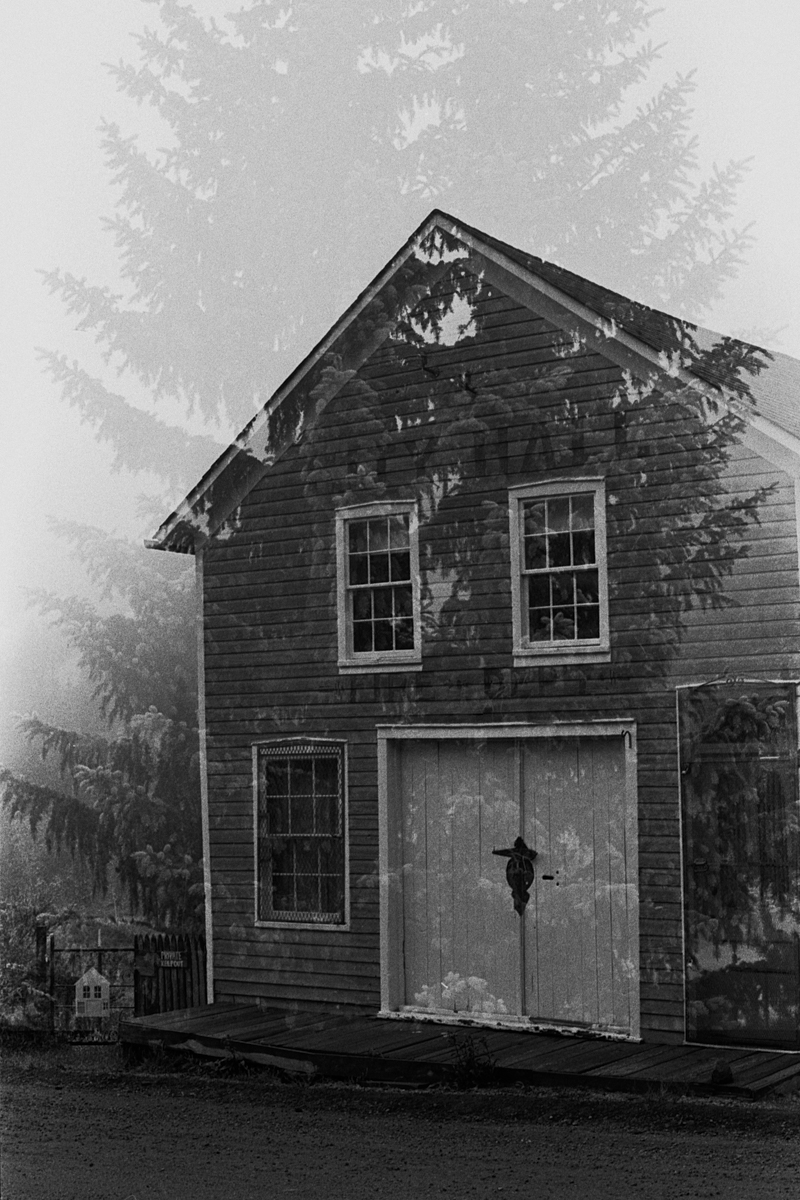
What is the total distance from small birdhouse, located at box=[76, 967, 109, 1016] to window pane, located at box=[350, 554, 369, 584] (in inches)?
150

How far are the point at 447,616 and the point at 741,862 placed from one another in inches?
110

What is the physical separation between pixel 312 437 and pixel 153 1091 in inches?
191

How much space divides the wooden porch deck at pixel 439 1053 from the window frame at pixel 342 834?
665 mm

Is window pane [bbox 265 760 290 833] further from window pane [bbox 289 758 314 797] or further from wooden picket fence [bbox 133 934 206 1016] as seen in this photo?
wooden picket fence [bbox 133 934 206 1016]

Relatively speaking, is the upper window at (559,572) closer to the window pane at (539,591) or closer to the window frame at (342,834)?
the window pane at (539,591)

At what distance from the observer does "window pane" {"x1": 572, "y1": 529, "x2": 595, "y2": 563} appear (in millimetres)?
10180

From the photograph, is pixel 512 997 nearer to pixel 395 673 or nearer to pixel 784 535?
pixel 395 673

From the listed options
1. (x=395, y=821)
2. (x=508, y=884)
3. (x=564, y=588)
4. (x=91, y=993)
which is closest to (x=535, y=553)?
(x=564, y=588)

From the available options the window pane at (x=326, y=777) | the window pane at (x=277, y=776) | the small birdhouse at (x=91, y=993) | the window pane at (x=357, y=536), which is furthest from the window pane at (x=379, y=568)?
the small birdhouse at (x=91, y=993)

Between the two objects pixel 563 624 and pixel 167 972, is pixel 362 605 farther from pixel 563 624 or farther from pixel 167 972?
pixel 167 972

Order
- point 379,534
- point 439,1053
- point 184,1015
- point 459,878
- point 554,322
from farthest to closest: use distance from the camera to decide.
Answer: point 184,1015 < point 379,534 < point 459,878 < point 554,322 < point 439,1053

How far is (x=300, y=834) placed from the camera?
11.1 m

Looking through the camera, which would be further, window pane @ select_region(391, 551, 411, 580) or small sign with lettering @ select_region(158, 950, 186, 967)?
small sign with lettering @ select_region(158, 950, 186, 967)
